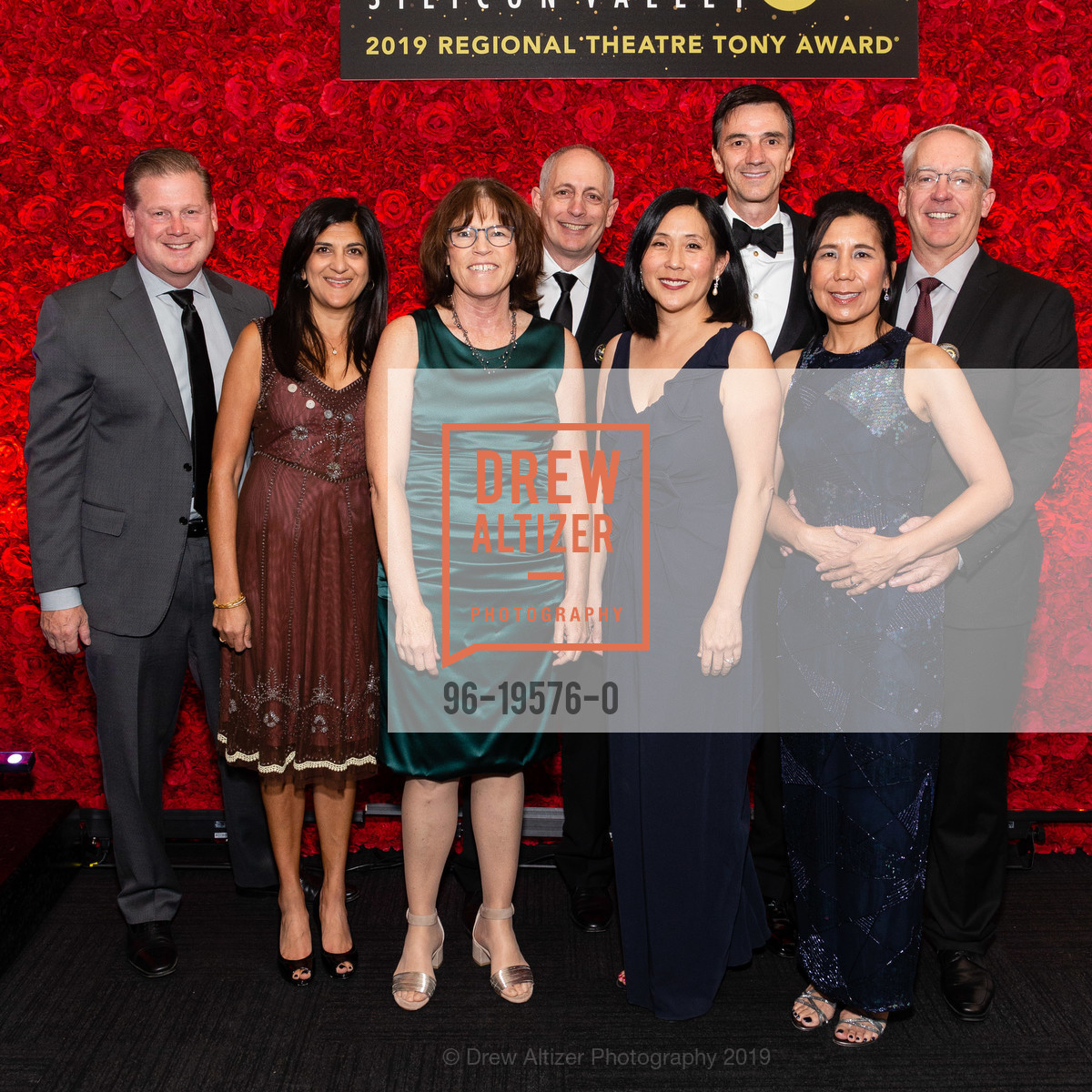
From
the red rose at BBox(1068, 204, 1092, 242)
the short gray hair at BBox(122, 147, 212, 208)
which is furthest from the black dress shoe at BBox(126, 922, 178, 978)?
the red rose at BBox(1068, 204, 1092, 242)

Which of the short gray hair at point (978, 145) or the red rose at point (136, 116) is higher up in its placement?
the red rose at point (136, 116)

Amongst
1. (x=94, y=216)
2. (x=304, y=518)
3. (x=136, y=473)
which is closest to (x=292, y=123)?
(x=94, y=216)

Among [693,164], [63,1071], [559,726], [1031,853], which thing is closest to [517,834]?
[559,726]

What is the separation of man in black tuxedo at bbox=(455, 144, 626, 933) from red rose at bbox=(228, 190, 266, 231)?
0.87 m

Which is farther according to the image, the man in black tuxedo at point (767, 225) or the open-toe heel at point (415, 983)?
the man in black tuxedo at point (767, 225)

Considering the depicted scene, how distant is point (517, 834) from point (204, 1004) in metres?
0.85

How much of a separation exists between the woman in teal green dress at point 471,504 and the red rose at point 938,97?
1513mm

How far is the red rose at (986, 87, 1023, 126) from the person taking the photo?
3.03 m

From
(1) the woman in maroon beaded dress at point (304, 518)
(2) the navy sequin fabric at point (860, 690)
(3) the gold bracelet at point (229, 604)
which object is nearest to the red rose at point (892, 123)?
(2) the navy sequin fabric at point (860, 690)

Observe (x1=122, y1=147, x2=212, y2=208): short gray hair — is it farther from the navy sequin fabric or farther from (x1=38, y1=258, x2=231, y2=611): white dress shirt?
the navy sequin fabric

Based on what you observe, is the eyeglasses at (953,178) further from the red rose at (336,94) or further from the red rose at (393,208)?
the red rose at (336,94)

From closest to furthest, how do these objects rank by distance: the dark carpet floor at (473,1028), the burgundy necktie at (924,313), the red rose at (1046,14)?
the dark carpet floor at (473,1028) → the burgundy necktie at (924,313) → the red rose at (1046,14)

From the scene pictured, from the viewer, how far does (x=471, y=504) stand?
2.22 metres

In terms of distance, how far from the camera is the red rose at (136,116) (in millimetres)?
3043
